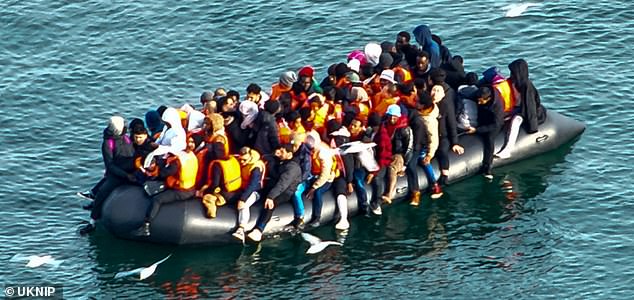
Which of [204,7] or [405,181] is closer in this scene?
[405,181]

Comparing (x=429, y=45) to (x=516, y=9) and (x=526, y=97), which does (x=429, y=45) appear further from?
(x=516, y=9)

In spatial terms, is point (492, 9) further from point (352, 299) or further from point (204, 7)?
point (352, 299)

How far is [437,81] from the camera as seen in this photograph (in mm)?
35656

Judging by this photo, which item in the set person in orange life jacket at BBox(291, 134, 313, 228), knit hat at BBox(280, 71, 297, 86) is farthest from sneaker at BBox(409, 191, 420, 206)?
knit hat at BBox(280, 71, 297, 86)

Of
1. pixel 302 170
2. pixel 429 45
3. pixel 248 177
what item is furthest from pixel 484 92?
pixel 248 177

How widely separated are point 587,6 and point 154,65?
1334 centimetres

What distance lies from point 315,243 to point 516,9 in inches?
603

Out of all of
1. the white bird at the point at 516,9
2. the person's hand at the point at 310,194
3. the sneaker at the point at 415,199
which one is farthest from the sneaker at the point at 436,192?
the white bird at the point at 516,9

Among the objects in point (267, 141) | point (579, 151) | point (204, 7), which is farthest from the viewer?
point (204, 7)

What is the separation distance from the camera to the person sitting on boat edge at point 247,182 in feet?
109

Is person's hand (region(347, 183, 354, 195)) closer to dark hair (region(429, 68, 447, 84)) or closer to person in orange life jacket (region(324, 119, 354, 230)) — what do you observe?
person in orange life jacket (region(324, 119, 354, 230))

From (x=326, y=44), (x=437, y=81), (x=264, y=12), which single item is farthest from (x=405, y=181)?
(x=264, y=12)

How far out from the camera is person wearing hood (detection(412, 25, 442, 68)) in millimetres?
38250

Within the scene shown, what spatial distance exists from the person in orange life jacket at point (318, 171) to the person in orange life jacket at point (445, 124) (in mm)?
3079
